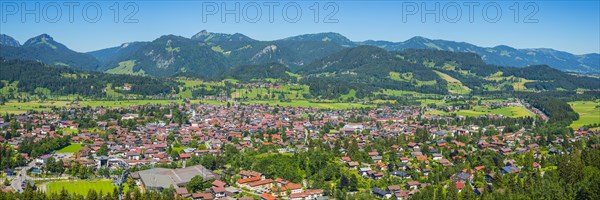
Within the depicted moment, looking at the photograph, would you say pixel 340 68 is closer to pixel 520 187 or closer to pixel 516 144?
pixel 516 144

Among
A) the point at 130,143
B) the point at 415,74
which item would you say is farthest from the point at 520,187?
the point at 415,74

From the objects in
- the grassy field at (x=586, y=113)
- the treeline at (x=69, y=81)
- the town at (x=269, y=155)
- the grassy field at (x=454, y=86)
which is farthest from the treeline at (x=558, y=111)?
the treeline at (x=69, y=81)

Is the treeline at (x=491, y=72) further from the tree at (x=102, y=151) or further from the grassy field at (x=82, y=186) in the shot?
the grassy field at (x=82, y=186)

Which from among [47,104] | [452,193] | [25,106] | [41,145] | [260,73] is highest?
[260,73]

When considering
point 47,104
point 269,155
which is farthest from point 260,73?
point 269,155

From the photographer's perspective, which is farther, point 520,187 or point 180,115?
point 180,115

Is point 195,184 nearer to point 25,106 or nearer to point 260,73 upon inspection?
point 25,106

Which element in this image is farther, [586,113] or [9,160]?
[586,113]
